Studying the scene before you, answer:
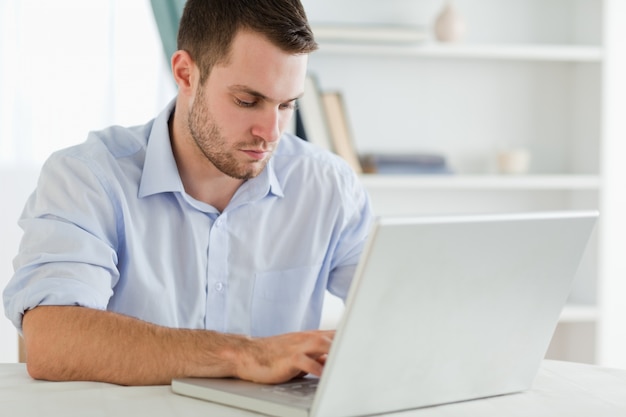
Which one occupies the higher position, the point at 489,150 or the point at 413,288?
the point at 413,288

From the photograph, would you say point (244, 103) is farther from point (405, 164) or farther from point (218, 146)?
point (405, 164)

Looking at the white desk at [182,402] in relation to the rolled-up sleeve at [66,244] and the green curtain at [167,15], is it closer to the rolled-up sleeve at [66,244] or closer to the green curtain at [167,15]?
the rolled-up sleeve at [66,244]

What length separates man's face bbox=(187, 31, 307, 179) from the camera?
5.17 feet

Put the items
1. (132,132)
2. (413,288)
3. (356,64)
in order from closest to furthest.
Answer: (413,288) → (132,132) → (356,64)

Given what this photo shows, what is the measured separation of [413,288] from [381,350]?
0.08 m

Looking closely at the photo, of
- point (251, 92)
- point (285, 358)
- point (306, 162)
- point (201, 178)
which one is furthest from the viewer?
point (306, 162)

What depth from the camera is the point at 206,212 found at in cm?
167

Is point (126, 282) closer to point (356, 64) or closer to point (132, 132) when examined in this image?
point (132, 132)

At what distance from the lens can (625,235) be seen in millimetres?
3131

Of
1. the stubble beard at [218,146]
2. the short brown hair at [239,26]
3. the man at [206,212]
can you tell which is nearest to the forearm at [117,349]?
the man at [206,212]

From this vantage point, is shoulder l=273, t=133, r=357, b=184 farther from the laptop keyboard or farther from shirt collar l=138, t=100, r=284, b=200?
the laptop keyboard

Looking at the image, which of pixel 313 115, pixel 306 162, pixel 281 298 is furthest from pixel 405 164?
pixel 281 298

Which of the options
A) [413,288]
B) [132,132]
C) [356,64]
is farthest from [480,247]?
[356,64]

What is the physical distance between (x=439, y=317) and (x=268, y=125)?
0.66m
